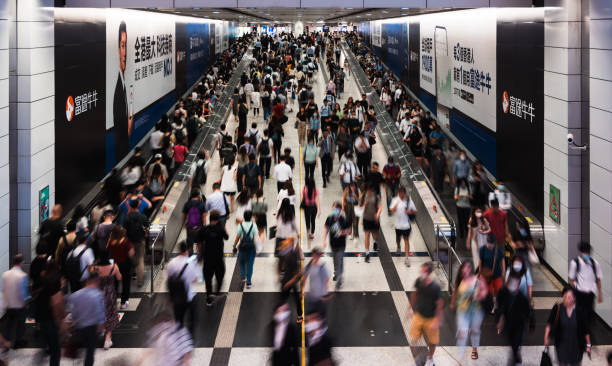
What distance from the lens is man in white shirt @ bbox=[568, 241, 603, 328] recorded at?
6668mm

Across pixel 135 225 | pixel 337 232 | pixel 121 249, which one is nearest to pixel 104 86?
pixel 135 225

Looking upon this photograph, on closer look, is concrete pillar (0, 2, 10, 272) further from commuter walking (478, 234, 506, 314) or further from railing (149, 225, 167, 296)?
commuter walking (478, 234, 506, 314)

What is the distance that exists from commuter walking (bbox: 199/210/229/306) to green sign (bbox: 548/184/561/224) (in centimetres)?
542

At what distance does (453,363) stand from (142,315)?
412cm

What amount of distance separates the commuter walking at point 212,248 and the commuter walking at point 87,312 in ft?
6.48

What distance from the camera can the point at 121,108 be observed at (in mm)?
15547

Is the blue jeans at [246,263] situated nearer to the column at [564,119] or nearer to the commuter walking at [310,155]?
the commuter walking at [310,155]

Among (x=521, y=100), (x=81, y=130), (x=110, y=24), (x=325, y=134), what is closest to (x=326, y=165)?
(x=325, y=134)

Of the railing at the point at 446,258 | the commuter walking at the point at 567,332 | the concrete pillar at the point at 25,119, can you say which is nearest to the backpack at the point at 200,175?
the concrete pillar at the point at 25,119

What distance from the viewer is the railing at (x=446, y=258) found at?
865 cm

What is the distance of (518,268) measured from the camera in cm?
630

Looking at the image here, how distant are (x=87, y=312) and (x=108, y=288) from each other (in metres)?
0.99

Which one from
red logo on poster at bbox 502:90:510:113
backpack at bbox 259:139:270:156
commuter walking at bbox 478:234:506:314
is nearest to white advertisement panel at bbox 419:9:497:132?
red logo on poster at bbox 502:90:510:113

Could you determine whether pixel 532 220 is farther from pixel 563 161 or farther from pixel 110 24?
pixel 110 24
